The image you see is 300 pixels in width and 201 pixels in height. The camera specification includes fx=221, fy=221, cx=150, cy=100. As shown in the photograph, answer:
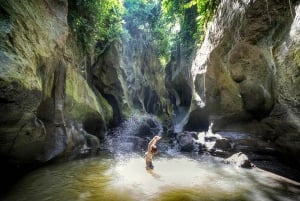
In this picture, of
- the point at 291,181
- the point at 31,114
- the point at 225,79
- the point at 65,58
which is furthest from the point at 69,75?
the point at 291,181

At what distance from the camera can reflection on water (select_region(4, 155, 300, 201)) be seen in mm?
5473

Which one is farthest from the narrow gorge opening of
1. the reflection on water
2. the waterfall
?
the waterfall

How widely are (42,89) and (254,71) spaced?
8778 mm

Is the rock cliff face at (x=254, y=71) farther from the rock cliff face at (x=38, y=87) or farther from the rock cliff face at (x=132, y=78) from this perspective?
the rock cliff face at (x=38, y=87)

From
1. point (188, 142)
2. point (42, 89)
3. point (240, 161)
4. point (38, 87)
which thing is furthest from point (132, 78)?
point (38, 87)

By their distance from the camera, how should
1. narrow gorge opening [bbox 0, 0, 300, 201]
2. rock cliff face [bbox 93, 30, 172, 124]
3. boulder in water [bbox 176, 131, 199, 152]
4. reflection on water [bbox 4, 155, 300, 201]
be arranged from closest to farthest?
reflection on water [bbox 4, 155, 300, 201] → narrow gorge opening [bbox 0, 0, 300, 201] → boulder in water [bbox 176, 131, 199, 152] → rock cliff face [bbox 93, 30, 172, 124]

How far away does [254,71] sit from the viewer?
9.97m

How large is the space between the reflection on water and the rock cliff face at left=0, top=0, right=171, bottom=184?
1003 mm

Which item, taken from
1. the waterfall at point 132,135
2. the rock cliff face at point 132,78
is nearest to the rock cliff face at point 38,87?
the waterfall at point 132,135

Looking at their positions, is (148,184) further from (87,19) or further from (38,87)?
(87,19)

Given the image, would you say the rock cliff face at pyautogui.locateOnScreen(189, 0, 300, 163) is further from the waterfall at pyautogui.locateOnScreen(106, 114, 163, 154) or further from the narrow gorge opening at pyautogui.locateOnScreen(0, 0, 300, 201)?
the waterfall at pyautogui.locateOnScreen(106, 114, 163, 154)

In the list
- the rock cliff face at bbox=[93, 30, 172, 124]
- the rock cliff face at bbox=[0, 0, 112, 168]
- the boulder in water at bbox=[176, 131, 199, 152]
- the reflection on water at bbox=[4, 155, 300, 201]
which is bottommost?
the reflection on water at bbox=[4, 155, 300, 201]

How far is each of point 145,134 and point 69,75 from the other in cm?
1083

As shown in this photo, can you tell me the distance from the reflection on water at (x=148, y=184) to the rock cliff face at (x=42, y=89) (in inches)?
39.5
